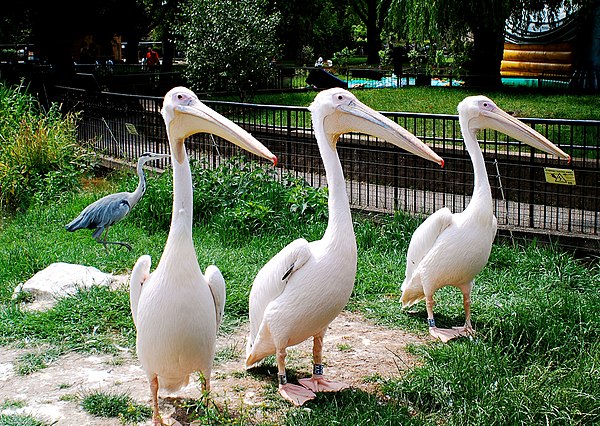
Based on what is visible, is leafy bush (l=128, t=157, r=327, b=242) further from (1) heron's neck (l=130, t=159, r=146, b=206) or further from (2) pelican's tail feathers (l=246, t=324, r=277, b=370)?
(2) pelican's tail feathers (l=246, t=324, r=277, b=370)

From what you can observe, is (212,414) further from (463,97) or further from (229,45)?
(229,45)

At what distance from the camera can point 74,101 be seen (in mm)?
13508

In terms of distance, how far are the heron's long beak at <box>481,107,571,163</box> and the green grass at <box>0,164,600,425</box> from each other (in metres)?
1.12

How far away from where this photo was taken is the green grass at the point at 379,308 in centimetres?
395

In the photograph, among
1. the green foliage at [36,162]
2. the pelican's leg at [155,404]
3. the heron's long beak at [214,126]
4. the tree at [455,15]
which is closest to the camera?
the heron's long beak at [214,126]

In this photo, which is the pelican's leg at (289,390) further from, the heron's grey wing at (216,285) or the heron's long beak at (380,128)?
the heron's long beak at (380,128)

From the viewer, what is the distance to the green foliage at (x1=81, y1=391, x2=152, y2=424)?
4117 millimetres

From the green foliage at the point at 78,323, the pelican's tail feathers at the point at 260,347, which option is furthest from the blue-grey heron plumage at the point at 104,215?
the pelican's tail feathers at the point at 260,347

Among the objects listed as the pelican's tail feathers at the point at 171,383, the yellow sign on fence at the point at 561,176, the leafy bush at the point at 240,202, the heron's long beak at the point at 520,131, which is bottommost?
the pelican's tail feathers at the point at 171,383

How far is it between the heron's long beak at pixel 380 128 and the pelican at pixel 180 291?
0.84 metres

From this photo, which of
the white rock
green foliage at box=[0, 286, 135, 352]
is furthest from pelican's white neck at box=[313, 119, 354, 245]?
the white rock

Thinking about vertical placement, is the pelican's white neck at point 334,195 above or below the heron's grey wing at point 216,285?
above

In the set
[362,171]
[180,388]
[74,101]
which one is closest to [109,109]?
[74,101]

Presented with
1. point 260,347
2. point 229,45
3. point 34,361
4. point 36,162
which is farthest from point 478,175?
point 229,45
